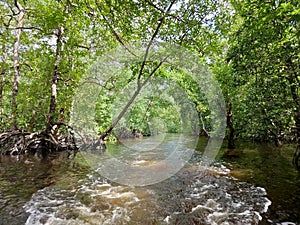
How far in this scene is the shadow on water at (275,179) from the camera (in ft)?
11.9

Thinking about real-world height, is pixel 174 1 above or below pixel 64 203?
above

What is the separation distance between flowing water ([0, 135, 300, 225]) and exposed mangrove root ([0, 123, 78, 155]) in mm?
2952

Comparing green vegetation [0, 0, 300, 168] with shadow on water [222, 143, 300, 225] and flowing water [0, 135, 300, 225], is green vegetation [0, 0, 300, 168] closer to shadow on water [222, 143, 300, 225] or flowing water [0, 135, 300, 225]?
shadow on water [222, 143, 300, 225]

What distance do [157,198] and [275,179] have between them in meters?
3.20

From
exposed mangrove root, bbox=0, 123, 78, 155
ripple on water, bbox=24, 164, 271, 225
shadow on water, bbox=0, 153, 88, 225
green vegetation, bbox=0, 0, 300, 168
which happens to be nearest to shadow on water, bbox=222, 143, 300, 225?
ripple on water, bbox=24, 164, 271, 225

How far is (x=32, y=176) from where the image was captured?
6059mm

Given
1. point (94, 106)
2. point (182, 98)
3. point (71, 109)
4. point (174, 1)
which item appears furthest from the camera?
point (182, 98)

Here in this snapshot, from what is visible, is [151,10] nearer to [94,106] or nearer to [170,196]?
[170,196]

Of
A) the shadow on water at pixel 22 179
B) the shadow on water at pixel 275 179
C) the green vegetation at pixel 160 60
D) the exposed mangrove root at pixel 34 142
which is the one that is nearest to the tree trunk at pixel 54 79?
the green vegetation at pixel 160 60

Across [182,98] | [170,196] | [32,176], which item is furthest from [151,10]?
[182,98]

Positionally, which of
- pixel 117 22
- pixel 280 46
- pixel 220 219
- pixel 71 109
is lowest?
pixel 220 219

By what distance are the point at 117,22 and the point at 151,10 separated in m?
0.93

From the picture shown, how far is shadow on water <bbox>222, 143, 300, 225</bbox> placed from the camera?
3.62 metres

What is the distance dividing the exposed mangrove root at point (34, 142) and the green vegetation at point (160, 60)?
0.05m
